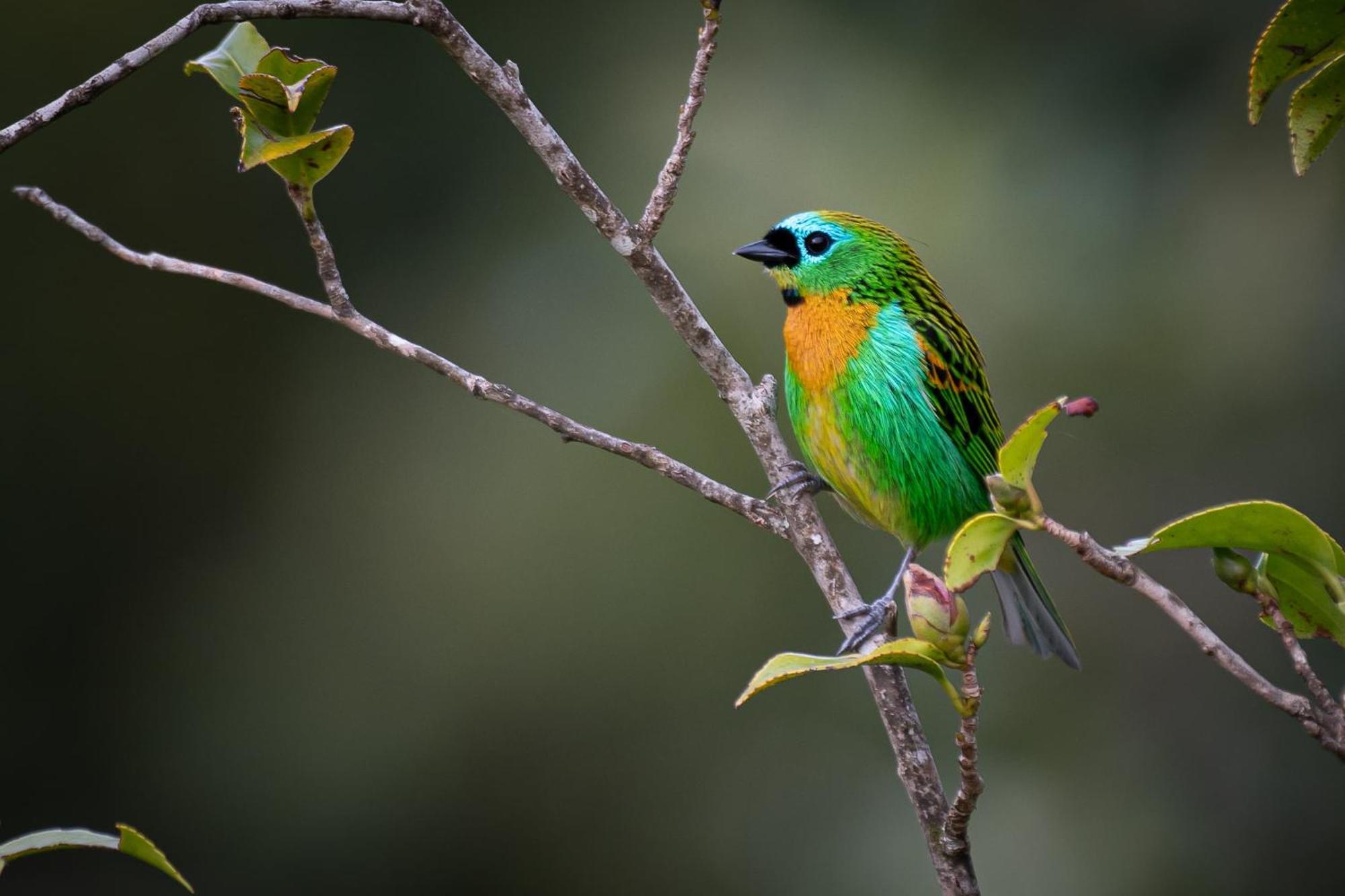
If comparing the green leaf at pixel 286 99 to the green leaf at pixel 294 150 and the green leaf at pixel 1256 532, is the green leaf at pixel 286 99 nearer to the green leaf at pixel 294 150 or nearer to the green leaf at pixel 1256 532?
the green leaf at pixel 294 150

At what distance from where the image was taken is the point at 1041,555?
4.92 metres

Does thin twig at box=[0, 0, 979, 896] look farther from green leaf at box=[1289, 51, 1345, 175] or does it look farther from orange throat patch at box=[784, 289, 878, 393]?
orange throat patch at box=[784, 289, 878, 393]

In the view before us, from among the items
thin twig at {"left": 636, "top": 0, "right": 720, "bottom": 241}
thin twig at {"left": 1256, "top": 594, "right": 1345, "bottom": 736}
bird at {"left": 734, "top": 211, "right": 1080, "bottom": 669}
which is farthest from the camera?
bird at {"left": 734, "top": 211, "right": 1080, "bottom": 669}

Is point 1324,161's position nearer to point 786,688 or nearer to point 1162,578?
point 1162,578

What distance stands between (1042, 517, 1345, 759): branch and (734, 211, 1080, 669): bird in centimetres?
183

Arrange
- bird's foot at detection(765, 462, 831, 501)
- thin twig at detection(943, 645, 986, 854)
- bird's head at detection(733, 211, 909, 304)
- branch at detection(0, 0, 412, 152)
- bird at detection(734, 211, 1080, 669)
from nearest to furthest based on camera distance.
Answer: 1. thin twig at detection(943, 645, 986, 854)
2. branch at detection(0, 0, 412, 152)
3. bird's foot at detection(765, 462, 831, 501)
4. bird at detection(734, 211, 1080, 669)
5. bird's head at detection(733, 211, 909, 304)

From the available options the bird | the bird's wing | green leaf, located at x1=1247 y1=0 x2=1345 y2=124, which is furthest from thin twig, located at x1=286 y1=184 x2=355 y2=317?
the bird's wing

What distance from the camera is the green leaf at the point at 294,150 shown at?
1.78 metres

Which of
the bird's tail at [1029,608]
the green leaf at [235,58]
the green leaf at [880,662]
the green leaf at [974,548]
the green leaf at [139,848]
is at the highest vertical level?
the green leaf at [235,58]

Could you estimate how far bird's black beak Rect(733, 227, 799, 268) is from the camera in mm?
3375

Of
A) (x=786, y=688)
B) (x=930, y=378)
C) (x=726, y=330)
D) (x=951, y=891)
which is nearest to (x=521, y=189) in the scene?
(x=726, y=330)

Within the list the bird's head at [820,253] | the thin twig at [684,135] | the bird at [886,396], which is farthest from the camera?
the bird's head at [820,253]

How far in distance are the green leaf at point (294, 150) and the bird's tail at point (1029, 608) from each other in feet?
6.83

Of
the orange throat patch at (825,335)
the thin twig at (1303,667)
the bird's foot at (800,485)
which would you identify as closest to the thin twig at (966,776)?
the thin twig at (1303,667)
